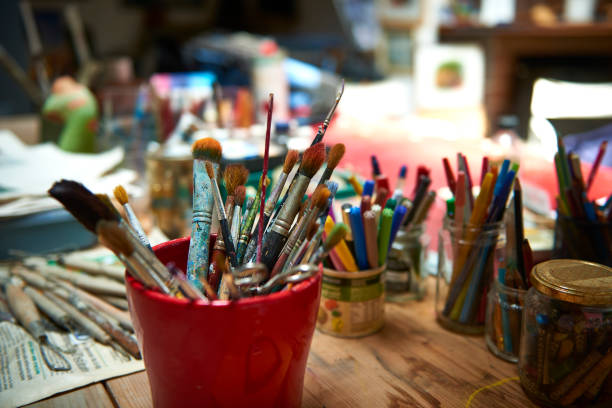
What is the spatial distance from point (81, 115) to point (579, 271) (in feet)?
3.34

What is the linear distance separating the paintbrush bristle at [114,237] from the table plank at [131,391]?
18cm

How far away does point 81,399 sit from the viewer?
19.1 inches

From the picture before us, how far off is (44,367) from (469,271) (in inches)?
17.7

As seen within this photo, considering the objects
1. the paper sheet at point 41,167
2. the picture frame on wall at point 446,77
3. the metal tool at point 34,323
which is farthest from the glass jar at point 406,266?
the picture frame on wall at point 446,77

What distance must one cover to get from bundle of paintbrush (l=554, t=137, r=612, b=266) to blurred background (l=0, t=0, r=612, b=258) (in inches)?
2.2

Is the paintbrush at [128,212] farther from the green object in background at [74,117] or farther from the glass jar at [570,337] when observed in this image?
the green object in background at [74,117]

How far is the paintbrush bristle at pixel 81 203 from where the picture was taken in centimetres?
38

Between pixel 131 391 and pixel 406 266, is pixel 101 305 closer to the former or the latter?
pixel 131 391

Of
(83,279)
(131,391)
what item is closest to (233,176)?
(131,391)

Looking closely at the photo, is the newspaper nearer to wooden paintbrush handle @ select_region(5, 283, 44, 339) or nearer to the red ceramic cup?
wooden paintbrush handle @ select_region(5, 283, 44, 339)

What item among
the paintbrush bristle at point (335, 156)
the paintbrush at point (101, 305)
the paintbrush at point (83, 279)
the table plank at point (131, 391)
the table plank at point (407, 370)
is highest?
the paintbrush bristle at point (335, 156)

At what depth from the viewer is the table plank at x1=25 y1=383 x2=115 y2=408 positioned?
1.57 ft

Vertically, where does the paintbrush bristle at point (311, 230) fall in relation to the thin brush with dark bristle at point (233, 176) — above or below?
below

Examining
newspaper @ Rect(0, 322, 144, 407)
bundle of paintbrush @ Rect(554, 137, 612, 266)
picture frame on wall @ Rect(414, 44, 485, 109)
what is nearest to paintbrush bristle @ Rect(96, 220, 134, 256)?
newspaper @ Rect(0, 322, 144, 407)
